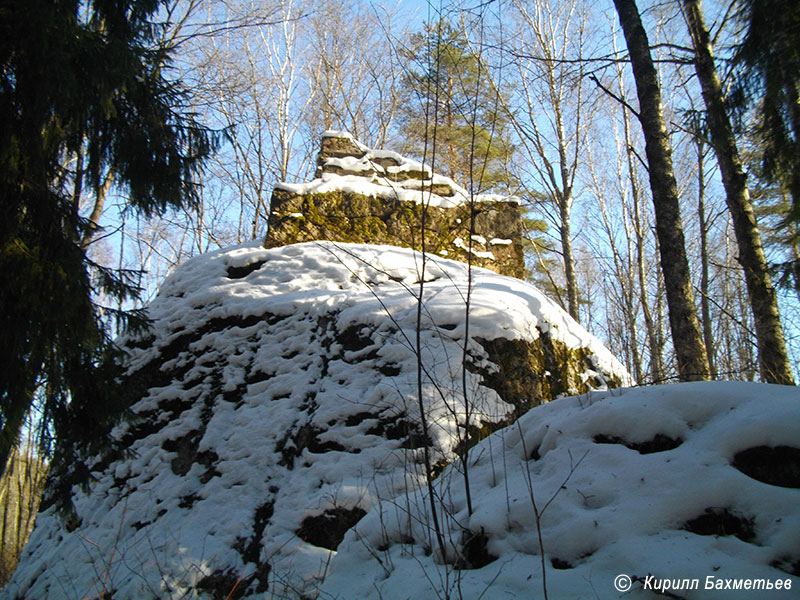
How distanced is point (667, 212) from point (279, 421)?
443 centimetres

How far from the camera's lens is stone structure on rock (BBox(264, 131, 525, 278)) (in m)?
6.77

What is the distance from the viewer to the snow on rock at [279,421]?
297 centimetres

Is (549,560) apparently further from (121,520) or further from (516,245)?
(516,245)

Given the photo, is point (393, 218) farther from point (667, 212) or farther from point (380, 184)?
point (667, 212)

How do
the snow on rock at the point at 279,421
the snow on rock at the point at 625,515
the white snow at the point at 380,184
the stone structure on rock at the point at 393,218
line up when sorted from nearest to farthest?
A: the snow on rock at the point at 625,515 → the snow on rock at the point at 279,421 → the stone structure on rock at the point at 393,218 → the white snow at the point at 380,184

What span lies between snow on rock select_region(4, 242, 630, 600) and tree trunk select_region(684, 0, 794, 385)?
1365mm

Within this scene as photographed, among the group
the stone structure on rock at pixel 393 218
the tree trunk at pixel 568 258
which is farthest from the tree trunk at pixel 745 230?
the tree trunk at pixel 568 258

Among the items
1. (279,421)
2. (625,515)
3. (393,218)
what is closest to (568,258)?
(393,218)

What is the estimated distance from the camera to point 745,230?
4.68m

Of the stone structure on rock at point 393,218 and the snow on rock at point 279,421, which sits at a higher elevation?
the stone structure on rock at point 393,218

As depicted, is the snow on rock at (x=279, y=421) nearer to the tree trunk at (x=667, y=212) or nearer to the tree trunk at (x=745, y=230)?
the tree trunk at (x=667, y=212)

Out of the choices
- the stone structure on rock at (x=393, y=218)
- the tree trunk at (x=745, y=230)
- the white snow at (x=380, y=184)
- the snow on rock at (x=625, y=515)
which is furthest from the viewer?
the white snow at (x=380, y=184)

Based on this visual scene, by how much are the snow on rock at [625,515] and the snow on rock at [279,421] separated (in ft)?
1.16

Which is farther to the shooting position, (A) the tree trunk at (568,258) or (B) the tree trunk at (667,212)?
(A) the tree trunk at (568,258)
